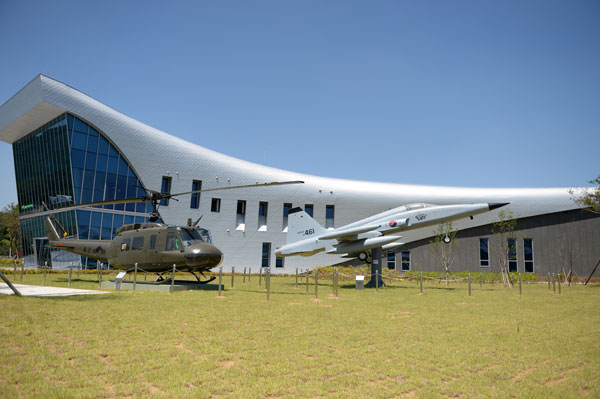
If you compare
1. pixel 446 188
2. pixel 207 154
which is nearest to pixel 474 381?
pixel 207 154

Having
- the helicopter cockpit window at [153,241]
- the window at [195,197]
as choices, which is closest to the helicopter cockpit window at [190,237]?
the helicopter cockpit window at [153,241]

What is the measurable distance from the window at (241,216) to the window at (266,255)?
3213 millimetres

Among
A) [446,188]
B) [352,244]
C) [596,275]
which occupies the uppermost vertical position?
[446,188]

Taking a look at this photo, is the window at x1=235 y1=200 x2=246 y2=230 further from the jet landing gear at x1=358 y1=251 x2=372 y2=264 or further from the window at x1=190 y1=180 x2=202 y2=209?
the jet landing gear at x1=358 y1=251 x2=372 y2=264

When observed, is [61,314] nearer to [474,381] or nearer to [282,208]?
[474,381]

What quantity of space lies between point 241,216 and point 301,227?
57.7 ft

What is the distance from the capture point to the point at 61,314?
8828 mm

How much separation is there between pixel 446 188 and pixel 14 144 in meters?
46.7

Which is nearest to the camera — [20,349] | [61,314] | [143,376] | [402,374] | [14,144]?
[143,376]

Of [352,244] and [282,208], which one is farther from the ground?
[282,208]

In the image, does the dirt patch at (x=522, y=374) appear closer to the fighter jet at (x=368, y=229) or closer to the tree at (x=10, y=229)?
the fighter jet at (x=368, y=229)

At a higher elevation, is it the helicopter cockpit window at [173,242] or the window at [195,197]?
the window at [195,197]

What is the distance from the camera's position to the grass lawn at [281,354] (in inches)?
187

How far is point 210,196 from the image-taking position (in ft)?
133
